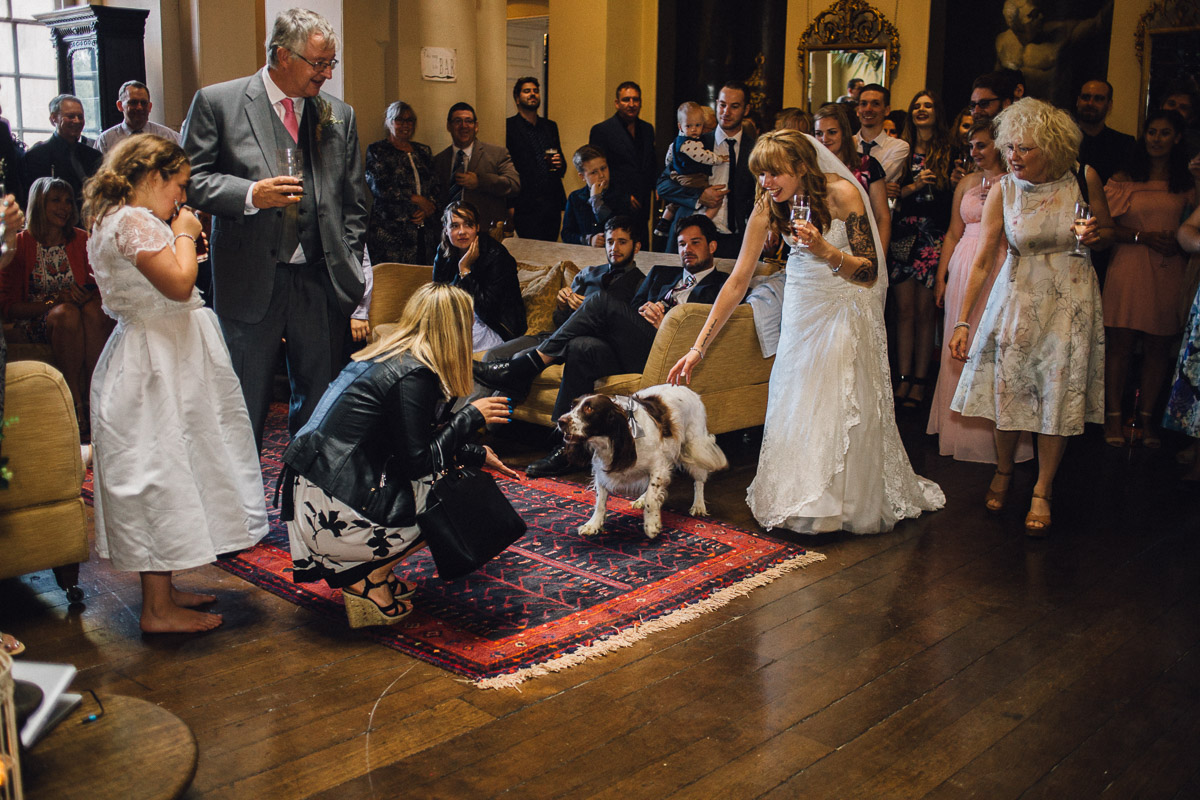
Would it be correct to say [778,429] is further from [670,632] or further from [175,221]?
[175,221]

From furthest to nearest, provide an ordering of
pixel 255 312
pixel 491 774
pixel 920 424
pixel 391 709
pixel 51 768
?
pixel 920 424 < pixel 255 312 < pixel 391 709 < pixel 491 774 < pixel 51 768

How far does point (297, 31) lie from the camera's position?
12.4ft

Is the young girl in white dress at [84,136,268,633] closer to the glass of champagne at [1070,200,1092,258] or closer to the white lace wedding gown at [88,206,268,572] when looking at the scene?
the white lace wedding gown at [88,206,268,572]

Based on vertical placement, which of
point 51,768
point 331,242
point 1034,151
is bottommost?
point 51,768

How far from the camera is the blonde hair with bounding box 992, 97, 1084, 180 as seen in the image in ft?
13.9

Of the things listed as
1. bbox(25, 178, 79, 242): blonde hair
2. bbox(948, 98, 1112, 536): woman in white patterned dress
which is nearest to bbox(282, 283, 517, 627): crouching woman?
bbox(948, 98, 1112, 536): woman in white patterned dress

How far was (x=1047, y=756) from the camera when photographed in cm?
268

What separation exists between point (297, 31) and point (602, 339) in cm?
214

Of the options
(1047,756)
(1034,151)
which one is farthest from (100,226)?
(1034,151)

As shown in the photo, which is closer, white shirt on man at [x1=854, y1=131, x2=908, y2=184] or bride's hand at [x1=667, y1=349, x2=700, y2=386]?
bride's hand at [x1=667, y1=349, x2=700, y2=386]

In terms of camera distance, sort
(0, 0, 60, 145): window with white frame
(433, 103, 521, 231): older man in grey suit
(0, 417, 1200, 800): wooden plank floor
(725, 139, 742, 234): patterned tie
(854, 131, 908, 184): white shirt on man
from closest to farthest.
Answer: (0, 417, 1200, 800): wooden plank floor → (854, 131, 908, 184): white shirt on man → (725, 139, 742, 234): patterned tie → (433, 103, 521, 231): older man in grey suit → (0, 0, 60, 145): window with white frame

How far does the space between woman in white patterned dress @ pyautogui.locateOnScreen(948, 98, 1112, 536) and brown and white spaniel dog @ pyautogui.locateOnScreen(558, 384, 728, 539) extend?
1.18 m

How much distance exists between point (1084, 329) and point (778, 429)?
130 centimetres

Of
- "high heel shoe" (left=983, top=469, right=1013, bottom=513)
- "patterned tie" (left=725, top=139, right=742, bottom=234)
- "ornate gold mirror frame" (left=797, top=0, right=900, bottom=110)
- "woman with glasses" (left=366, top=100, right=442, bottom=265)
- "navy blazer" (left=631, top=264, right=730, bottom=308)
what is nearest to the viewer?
"high heel shoe" (left=983, top=469, right=1013, bottom=513)
